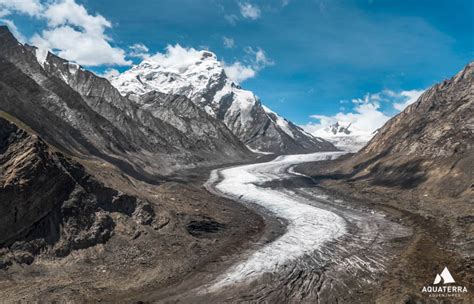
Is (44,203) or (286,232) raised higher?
(286,232)

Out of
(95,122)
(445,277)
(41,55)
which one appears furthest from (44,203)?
(41,55)

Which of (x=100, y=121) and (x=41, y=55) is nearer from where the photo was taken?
(x=100, y=121)

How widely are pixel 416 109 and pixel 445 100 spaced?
32.0 feet

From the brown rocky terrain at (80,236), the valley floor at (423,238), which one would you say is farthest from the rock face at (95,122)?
the valley floor at (423,238)

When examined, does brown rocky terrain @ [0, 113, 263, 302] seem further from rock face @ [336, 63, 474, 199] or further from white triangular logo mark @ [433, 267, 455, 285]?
rock face @ [336, 63, 474, 199]

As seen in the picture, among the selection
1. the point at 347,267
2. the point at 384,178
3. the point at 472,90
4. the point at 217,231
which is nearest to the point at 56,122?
the point at 217,231

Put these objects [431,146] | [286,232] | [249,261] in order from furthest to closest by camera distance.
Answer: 1. [431,146]
2. [286,232]
3. [249,261]

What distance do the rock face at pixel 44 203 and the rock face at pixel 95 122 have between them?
3063 cm

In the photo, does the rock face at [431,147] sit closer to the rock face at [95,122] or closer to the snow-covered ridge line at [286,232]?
the snow-covered ridge line at [286,232]

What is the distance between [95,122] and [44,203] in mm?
75529

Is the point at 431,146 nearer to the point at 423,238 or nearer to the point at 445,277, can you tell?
the point at 423,238

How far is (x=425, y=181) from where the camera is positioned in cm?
6050

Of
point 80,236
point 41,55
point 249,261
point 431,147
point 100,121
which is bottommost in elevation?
point 80,236

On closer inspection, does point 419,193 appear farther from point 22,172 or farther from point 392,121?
point 392,121
